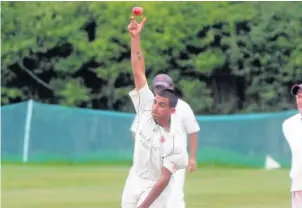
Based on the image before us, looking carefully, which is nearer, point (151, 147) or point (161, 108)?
point (161, 108)

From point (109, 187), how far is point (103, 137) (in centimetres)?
701

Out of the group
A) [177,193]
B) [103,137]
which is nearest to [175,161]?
[177,193]

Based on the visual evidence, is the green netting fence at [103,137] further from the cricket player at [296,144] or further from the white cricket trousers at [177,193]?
the cricket player at [296,144]

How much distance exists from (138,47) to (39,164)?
54.9 feet

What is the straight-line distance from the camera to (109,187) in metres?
17.5

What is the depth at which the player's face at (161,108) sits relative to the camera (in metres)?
7.05

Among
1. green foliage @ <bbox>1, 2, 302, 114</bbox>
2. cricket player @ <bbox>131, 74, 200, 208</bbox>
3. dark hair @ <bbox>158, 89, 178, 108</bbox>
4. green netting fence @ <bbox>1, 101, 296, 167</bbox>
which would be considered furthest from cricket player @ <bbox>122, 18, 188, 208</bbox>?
green foliage @ <bbox>1, 2, 302, 114</bbox>

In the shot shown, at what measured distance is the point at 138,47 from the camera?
7.48m

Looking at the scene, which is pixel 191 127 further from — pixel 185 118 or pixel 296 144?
pixel 296 144

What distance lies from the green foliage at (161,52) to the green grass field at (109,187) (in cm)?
612

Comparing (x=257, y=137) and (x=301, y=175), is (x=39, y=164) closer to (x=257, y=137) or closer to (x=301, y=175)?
(x=257, y=137)

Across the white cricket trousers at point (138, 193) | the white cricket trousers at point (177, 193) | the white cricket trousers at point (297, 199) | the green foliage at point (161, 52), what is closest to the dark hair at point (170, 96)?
the white cricket trousers at point (138, 193)

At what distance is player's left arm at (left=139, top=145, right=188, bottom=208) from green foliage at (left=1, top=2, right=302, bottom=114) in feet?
67.2

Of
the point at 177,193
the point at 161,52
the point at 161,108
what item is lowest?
the point at 177,193
